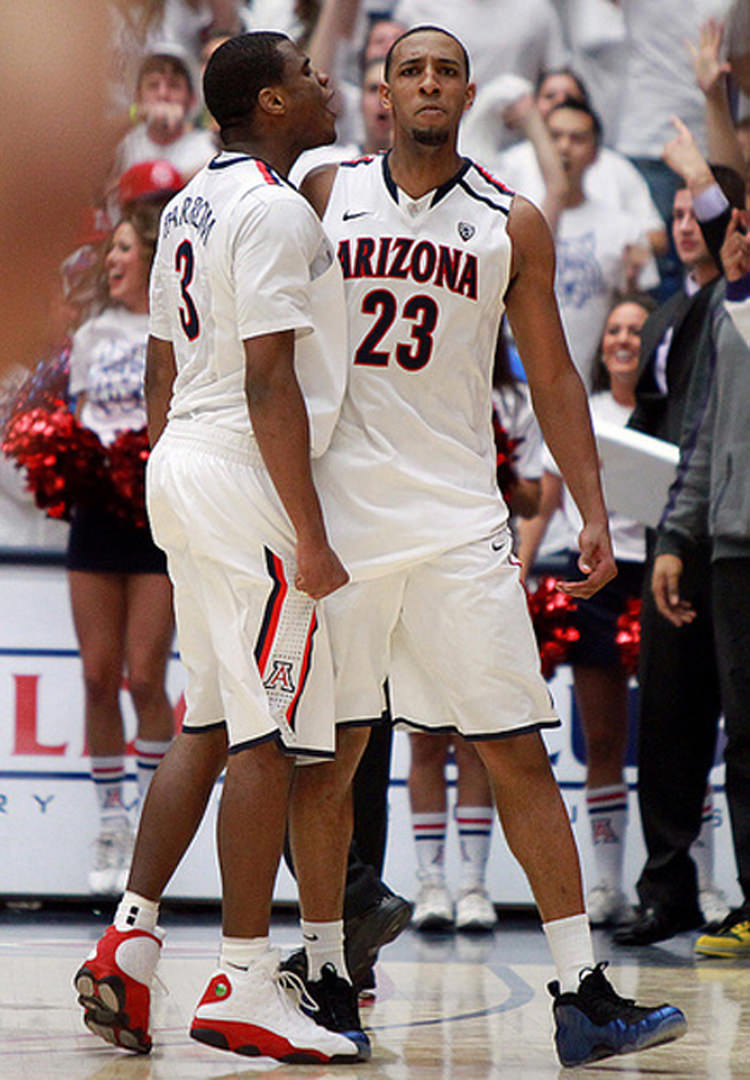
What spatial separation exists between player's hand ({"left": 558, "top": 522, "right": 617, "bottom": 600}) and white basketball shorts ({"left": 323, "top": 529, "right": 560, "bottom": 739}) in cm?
13

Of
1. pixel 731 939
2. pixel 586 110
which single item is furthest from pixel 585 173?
pixel 731 939

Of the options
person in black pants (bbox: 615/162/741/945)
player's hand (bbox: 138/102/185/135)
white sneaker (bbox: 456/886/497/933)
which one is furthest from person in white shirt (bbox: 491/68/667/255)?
player's hand (bbox: 138/102/185/135)

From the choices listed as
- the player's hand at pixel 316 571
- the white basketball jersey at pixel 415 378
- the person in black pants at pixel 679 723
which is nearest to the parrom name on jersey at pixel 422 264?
the white basketball jersey at pixel 415 378

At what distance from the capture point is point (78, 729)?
210 inches

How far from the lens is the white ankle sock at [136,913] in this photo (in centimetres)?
Answer: 264

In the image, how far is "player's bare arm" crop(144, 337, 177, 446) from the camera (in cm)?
294

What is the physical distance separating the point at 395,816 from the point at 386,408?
9.44 ft

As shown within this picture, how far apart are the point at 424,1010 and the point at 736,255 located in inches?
94.6

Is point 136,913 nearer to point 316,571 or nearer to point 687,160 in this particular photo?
point 316,571

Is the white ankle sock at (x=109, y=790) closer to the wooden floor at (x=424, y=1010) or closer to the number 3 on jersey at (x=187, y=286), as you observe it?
the wooden floor at (x=424, y=1010)

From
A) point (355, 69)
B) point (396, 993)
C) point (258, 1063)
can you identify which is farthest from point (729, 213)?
point (258, 1063)

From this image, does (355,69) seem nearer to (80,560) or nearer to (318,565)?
(80,560)

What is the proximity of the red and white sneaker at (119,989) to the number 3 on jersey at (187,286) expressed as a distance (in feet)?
3.56

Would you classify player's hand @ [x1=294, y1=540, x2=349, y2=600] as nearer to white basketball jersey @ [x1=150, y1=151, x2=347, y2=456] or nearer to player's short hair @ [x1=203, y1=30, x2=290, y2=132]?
white basketball jersey @ [x1=150, y1=151, x2=347, y2=456]
